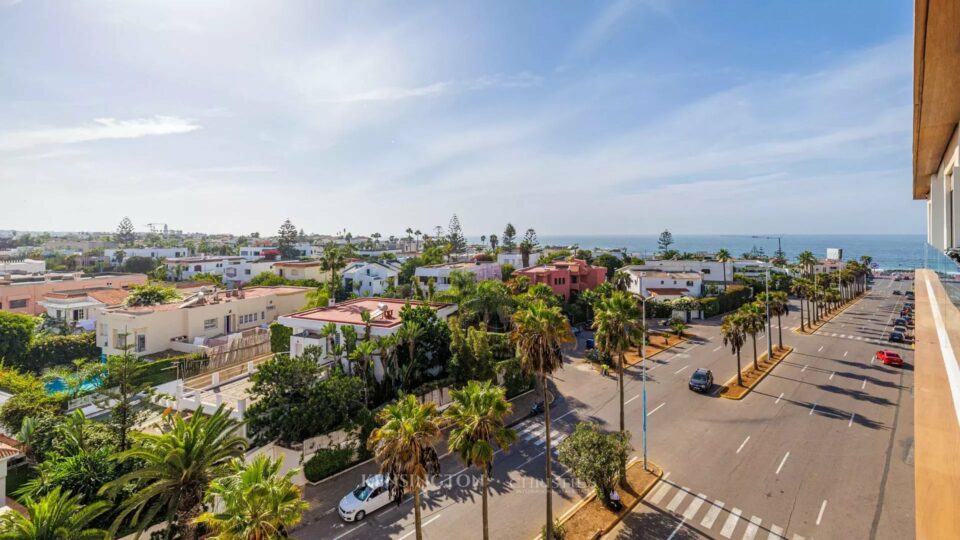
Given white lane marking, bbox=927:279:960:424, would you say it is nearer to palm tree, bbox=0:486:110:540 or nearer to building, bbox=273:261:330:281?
palm tree, bbox=0:486:110:540

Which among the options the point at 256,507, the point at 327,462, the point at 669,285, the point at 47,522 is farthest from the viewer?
the point at 669,285

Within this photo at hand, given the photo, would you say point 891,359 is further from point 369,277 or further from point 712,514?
point 369,277

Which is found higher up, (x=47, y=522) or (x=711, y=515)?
(x=47, y=522)

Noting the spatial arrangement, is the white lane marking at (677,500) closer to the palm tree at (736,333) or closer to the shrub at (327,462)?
the palm tree at (736,333)

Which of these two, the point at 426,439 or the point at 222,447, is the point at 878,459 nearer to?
the point at 426,439

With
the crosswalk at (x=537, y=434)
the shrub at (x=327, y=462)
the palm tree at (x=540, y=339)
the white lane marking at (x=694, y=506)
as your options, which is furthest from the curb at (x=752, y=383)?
the shrub at (x=327, y=462)

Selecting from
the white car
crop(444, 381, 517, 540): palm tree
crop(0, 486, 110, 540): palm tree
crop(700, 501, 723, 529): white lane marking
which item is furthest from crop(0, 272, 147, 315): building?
crop(700, 501, 723, 529): white lane marking

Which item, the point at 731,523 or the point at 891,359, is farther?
the point at 891,359

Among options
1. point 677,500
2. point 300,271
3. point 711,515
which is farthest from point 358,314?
point 300,271
